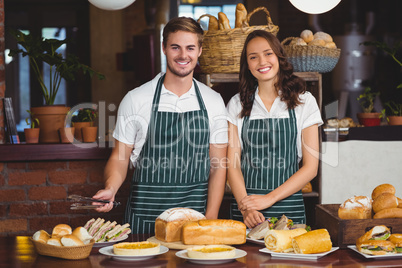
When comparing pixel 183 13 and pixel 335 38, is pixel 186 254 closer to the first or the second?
pixel 335 38

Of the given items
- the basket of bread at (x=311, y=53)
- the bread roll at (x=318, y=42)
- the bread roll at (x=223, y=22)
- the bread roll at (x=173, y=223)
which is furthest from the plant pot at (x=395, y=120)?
the bread roll at (x=173, y=223)

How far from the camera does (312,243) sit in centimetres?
167

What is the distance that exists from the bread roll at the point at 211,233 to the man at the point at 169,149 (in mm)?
660

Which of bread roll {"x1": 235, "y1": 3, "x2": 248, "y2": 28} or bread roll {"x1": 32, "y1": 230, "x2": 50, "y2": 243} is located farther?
bread roll {"x1": 235, "y1": 3, "x2": 248, "y2": 28}

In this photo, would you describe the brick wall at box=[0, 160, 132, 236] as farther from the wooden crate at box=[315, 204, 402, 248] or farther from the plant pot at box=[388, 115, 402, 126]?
the plant pot at box=[388, 115, 402, 126]

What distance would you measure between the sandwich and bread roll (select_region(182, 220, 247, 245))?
407mm

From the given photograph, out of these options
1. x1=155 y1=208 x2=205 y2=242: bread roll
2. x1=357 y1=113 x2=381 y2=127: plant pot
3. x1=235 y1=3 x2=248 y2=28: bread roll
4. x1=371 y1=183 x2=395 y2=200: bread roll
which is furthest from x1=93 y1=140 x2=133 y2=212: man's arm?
x1=357 y1=113 x2=381 y2=127: plant pot

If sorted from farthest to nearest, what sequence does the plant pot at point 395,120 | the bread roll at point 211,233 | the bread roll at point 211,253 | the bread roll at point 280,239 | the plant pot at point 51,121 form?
the plant pot at point 395,120 < the plant pot at point 51,121 < the bread roll at point 211,233 < the bread roll at point 280,239 < the bread roll at point 211,253

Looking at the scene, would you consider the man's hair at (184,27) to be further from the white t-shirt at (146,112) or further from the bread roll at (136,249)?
the bread roll at (136,249)

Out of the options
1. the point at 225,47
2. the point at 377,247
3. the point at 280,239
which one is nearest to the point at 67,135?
the point at 225,47

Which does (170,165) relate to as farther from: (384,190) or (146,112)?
(384,190)

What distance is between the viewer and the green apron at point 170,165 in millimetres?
2500

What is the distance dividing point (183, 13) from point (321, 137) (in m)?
4.50

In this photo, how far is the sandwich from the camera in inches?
64.9
